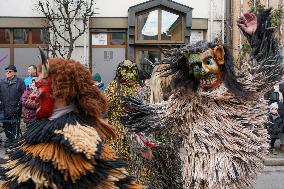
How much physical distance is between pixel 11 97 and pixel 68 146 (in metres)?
7.03

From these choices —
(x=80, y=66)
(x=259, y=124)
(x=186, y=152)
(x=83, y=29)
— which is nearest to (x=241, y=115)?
(x=259, y=124)

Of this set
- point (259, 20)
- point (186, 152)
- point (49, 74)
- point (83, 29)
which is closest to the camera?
point (49, 74)

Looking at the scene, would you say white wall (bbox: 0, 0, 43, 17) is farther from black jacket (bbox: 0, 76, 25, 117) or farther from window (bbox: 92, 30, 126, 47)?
black jacket (bbox: 0, 76, 25, 117)

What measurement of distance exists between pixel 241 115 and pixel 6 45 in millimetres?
11135

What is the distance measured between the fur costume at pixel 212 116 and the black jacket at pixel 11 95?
5401 millimetres

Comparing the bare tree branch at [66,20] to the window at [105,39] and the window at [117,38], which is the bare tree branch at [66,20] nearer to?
the window at [105,39]

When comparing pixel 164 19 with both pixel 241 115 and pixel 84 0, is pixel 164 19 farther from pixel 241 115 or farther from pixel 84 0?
pixel 241 115

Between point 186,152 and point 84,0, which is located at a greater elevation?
point 84,0

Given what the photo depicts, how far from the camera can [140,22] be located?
14930 mm

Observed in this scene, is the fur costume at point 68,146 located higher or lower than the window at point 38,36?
lower

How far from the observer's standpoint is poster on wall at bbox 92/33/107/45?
14977 millimetres

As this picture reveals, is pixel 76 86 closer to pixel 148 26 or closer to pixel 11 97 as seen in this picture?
pixel 11 97

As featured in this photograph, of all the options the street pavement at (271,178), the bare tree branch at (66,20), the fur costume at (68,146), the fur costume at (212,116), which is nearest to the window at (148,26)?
the bare tree branch at (66,20)

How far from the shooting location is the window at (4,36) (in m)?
15.0
